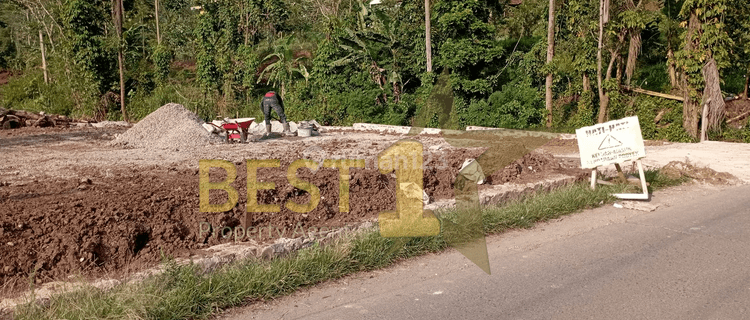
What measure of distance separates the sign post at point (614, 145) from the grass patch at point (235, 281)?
2342 mm

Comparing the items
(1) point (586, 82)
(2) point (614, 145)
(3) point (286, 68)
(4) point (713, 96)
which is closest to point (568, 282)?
(2) point (614, 145)

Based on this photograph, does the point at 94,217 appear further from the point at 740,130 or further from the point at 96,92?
the point at 96,92

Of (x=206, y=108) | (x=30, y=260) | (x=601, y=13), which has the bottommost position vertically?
(x=30, y=260)

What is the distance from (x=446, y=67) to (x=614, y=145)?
465 inches

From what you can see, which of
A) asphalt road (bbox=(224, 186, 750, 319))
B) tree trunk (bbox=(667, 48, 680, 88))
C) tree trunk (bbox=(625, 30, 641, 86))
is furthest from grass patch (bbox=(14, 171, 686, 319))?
tree trunk (bbox=(667, 48, 680, 88))

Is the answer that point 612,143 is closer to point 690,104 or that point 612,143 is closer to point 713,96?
point 713,96

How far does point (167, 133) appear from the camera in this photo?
46.7 feet

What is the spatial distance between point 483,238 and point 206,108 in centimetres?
1791

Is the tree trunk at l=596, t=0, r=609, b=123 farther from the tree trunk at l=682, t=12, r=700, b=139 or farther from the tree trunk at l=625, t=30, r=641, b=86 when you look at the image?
the tree trunk at l=682, t=12, r=700, b=139

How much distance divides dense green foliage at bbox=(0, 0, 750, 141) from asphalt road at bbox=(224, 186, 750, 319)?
6891mm

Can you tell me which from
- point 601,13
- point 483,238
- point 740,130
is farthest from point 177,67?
point 483,238

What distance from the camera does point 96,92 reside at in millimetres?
22625

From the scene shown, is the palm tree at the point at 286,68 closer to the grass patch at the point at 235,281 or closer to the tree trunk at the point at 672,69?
the tree trunk at the point at 672,69

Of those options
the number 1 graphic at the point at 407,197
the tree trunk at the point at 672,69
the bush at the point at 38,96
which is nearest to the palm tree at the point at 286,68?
the bush at the point at 38,96
